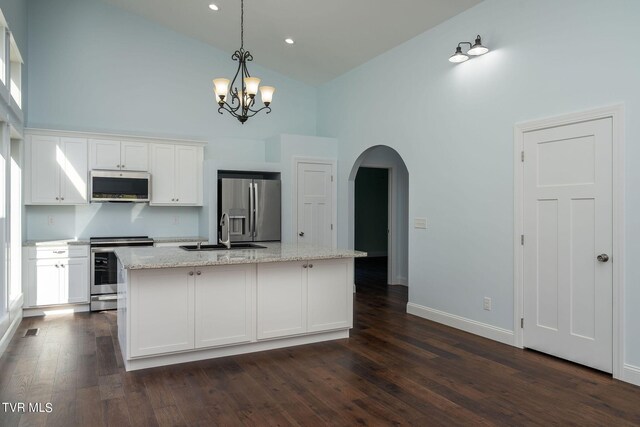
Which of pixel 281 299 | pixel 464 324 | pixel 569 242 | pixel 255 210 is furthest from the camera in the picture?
pixel 255 210

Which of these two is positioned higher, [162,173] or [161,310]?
[162,173]

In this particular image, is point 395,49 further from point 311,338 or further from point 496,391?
point 496,391

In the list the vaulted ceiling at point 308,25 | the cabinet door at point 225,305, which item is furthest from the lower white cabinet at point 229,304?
the vaulted ceiling at point 308,25

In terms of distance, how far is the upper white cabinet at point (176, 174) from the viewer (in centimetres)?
617

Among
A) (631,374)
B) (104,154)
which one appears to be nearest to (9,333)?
(104,154)

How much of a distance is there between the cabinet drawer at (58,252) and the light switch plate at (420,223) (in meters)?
4.16

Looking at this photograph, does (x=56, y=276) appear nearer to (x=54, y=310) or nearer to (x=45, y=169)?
(x=54, y=310)

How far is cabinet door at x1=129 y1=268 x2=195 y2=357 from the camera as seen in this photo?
3461mm

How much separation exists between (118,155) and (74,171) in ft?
1.86

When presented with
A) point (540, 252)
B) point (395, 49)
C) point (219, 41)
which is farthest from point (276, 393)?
point (219, 41)

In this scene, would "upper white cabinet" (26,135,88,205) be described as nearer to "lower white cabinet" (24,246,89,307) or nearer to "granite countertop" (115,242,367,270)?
"lower white cabinet" (24,246,89,307)

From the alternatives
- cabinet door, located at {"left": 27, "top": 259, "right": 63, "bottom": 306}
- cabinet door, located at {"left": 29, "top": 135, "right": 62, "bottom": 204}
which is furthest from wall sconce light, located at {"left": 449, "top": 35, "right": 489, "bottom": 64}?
cabinet door, located at {"left": 27, "top": 259, "right": 63, "bottom": 306}

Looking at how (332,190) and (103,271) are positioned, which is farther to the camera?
(332,190)

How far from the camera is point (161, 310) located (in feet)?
11.6
